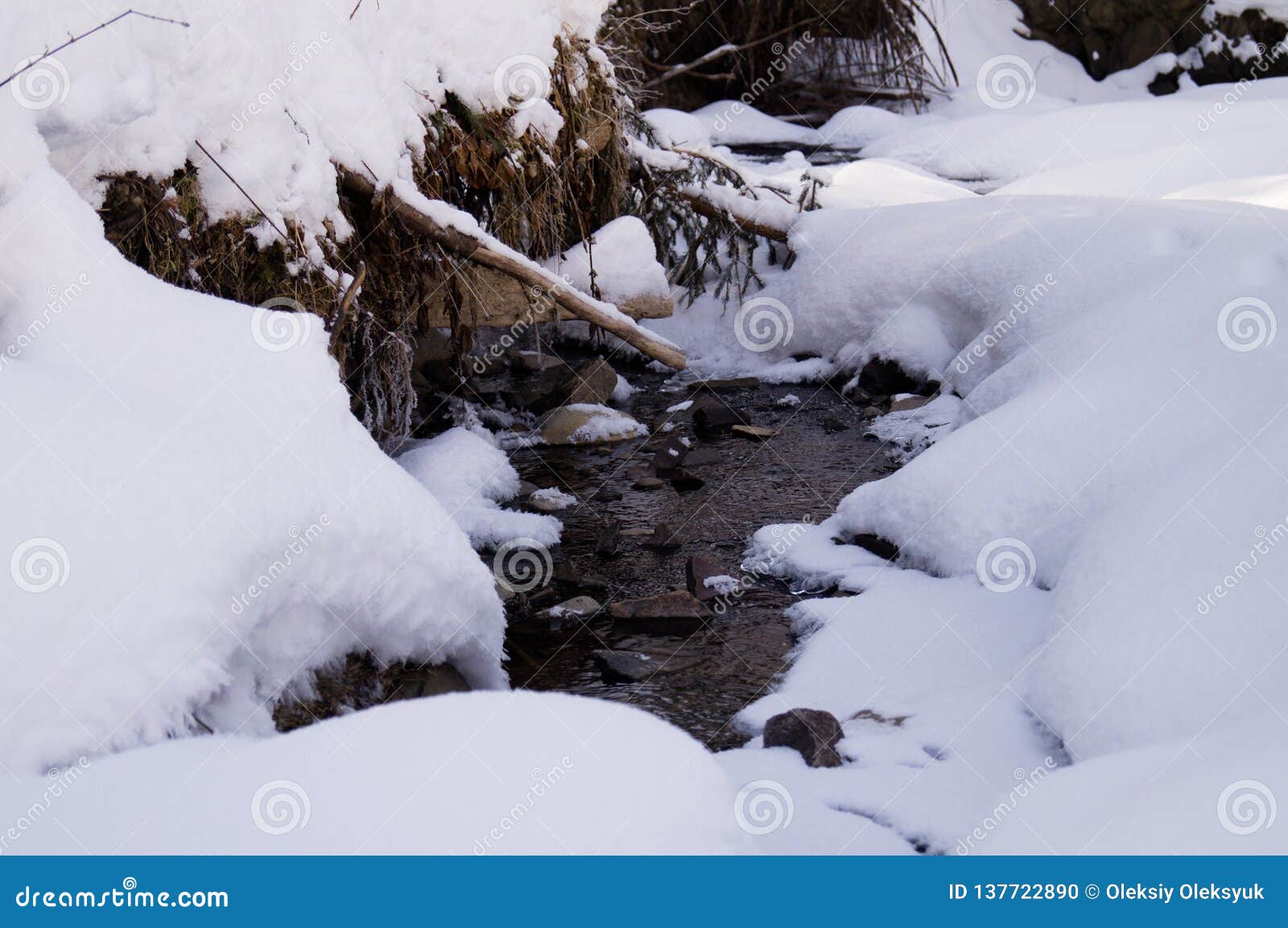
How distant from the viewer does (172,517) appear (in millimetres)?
2529

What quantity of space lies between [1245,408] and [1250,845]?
6.55ft

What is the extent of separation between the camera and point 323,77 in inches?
177

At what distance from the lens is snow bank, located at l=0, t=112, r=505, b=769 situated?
2289 mm

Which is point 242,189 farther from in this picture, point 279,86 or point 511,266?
point 511,266

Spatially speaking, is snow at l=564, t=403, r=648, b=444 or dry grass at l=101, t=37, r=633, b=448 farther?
snow at l=564, t=403, r=648, b=444

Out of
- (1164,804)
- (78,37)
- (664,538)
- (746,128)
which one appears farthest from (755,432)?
(746,128)

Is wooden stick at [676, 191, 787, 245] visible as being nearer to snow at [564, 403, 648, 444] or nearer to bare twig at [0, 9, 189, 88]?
snow at [564, 403, 648, 444]

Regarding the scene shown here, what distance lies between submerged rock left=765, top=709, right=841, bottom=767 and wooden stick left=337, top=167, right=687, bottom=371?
2385 millimetres

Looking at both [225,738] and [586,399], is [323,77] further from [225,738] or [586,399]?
[225,738]

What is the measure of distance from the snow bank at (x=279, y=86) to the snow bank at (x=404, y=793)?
202 centimetres

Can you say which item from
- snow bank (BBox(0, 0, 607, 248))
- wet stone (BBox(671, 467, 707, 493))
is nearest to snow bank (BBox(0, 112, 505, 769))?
snow bank (BBox(0, 0, 607, 248))

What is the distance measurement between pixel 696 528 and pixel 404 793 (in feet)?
9.58

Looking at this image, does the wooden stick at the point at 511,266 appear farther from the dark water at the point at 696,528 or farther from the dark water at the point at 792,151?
the dark water at the point at 792,151

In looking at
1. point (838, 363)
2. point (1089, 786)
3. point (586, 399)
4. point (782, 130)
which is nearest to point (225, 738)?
point (1089, 786)
